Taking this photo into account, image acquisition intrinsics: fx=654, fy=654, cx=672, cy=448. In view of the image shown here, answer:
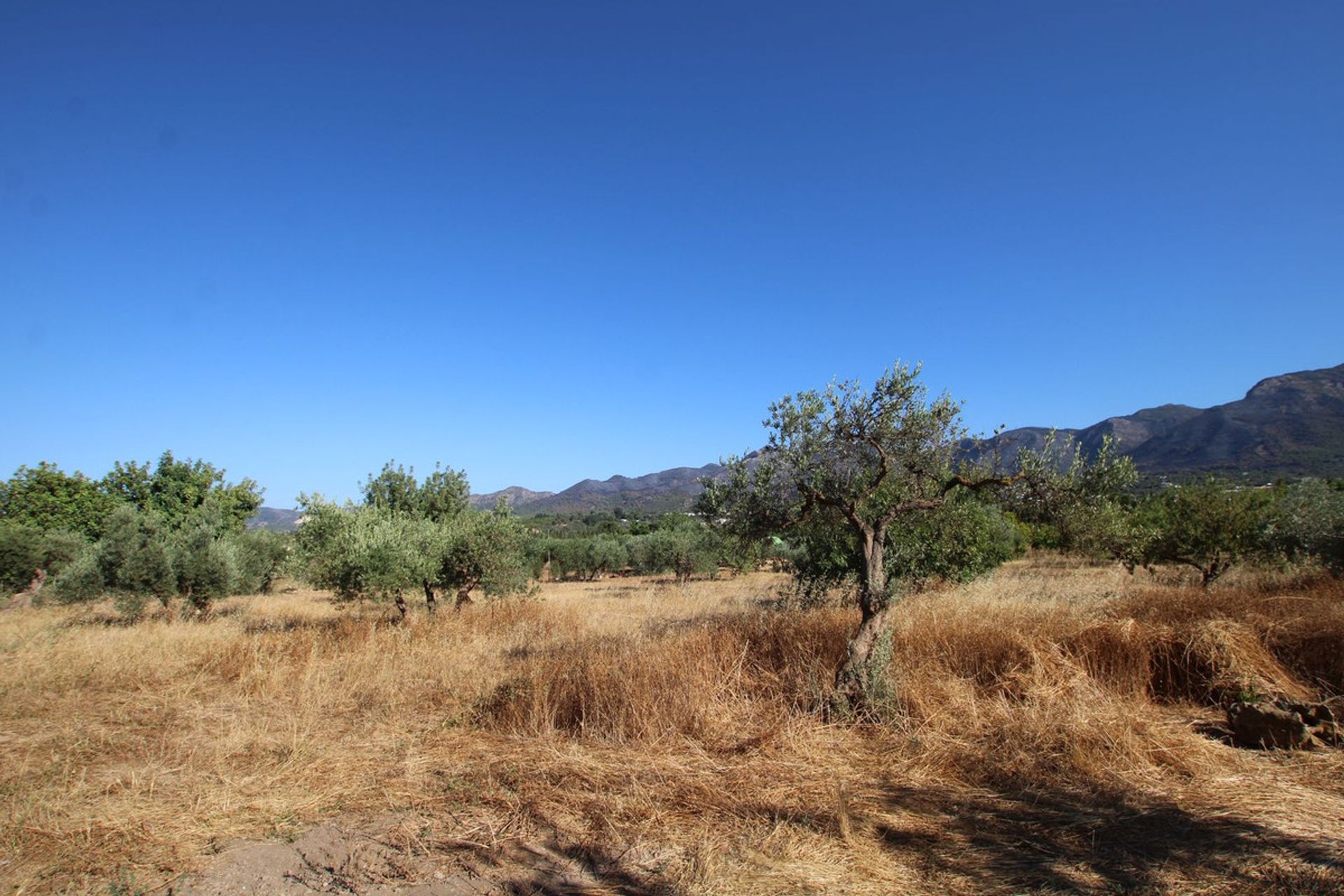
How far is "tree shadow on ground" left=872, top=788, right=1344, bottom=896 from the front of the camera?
3.67m

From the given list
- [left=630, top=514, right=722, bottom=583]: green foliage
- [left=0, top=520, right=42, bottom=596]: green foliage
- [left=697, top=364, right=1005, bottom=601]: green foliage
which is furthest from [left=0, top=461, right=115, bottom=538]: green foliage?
[left=697, top=364, right=1005, bottom=601]: green foliage

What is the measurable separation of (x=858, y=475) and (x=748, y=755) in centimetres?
338

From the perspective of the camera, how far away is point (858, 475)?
25.3 ft

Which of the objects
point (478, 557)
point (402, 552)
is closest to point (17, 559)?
point (402, 552)

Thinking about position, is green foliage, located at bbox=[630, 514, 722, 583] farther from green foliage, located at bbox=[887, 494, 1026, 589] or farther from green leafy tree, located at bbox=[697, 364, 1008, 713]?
green leafy tree, located at bbox=[697, 364, 1008, 713]

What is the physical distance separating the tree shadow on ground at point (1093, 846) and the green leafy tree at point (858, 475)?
2.17 m

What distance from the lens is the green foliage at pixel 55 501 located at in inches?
1045

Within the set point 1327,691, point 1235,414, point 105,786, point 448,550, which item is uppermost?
point 1235,414

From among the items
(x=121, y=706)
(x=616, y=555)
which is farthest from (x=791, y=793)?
(x=616, y=555)

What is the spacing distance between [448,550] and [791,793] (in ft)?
37.4

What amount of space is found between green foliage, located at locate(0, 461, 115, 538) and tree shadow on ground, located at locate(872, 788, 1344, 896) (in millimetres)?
32510

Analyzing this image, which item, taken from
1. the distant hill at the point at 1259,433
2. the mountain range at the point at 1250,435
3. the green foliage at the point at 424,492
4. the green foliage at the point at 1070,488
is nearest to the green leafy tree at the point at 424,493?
the green foliage at the point at 424,492

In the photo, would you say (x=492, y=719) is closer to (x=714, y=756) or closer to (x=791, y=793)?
(x=714, y=756)

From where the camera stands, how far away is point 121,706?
821cm
